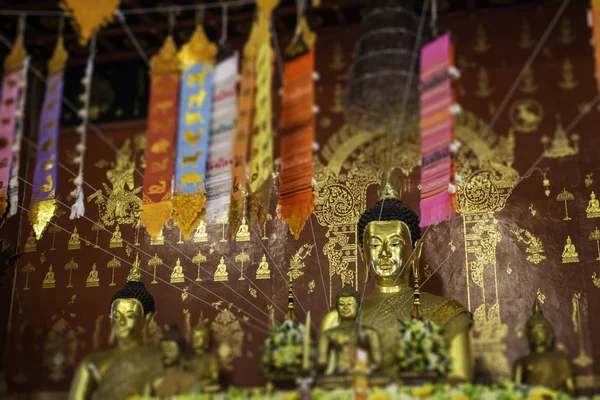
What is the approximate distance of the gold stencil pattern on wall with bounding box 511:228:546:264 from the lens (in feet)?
18.0

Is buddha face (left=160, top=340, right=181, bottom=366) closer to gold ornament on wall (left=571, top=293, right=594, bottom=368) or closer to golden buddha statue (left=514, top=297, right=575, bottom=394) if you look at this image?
golden buddha statue (left=514, top=297, right=575, bottom=394)

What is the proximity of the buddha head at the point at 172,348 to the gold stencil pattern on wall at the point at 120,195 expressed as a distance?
191cm

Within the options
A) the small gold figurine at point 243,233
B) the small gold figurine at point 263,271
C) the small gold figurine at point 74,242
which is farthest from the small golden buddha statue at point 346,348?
the small gold figurine at point 74,242

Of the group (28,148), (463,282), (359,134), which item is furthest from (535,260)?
(28,148)

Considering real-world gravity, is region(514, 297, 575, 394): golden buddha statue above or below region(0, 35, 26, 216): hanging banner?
below

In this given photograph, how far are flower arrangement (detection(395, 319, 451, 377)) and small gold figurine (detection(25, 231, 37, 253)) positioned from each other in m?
3.31

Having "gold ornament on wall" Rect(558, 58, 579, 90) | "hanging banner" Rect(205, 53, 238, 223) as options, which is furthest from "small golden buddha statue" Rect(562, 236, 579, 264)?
"hanging banner" Rect(205, 53, 238, 223)

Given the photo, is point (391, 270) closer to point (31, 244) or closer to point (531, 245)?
point (531, 245)

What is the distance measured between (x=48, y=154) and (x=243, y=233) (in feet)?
5.08

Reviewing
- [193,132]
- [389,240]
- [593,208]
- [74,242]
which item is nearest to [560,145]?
[593,208]

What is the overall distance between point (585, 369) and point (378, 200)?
1.76 metres

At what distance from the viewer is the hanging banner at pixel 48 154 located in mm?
5594

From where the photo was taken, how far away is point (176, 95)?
18.9 feet

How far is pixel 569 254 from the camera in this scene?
17.8ft
